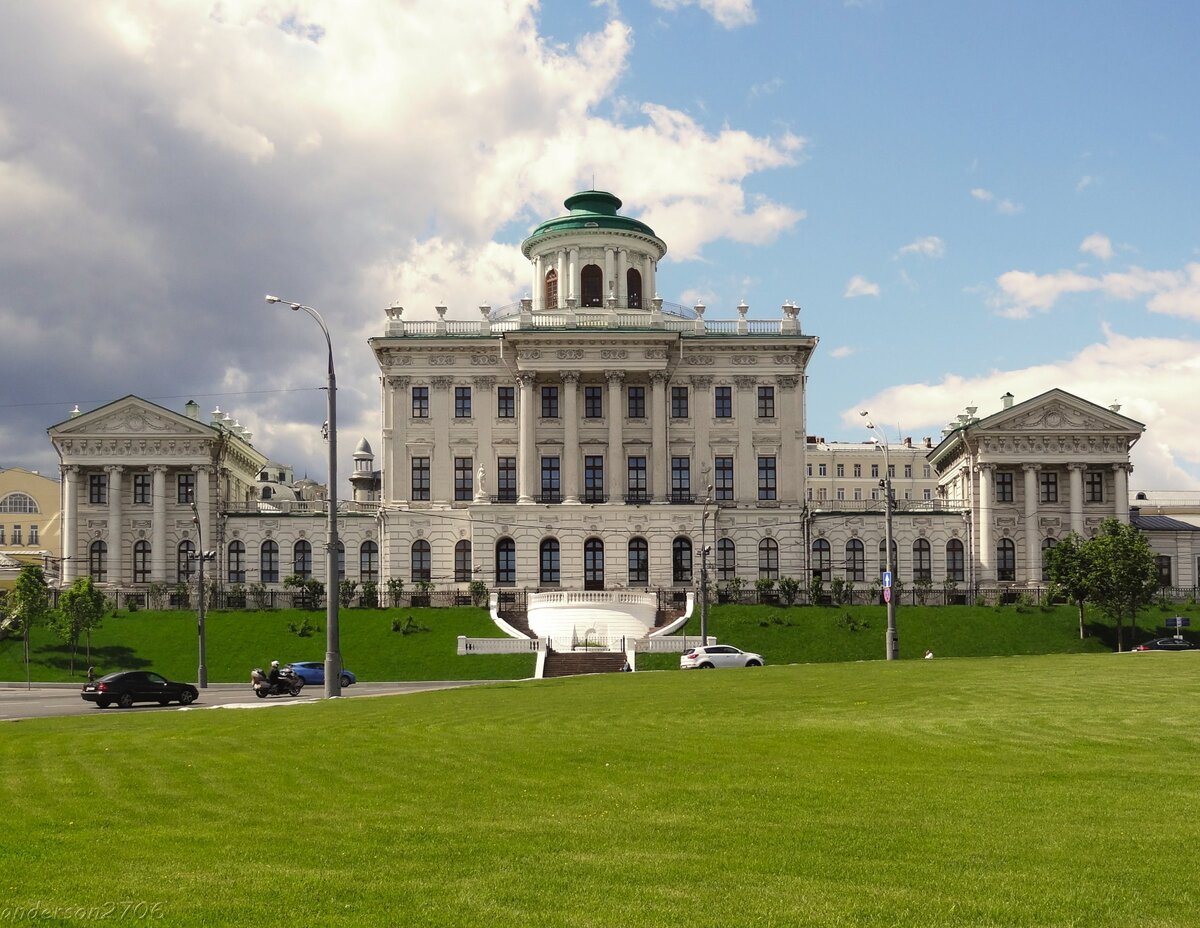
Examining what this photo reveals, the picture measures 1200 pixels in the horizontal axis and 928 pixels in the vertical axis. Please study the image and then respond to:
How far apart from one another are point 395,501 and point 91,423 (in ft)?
73.0

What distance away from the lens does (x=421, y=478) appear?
88375 mm

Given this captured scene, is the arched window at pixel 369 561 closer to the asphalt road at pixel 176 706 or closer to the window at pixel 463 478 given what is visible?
the window at pixel 463 478

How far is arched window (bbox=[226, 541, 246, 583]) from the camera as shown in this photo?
90.6 m

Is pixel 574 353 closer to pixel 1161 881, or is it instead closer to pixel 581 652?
pixel 581 652

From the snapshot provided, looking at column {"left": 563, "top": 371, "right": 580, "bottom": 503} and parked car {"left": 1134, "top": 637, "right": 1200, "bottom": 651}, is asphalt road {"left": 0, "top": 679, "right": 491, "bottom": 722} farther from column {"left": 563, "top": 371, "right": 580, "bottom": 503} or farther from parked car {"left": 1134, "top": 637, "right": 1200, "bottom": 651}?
parked car {"left": 1134, "top": 637, "right": 1200, "bottom": 651}

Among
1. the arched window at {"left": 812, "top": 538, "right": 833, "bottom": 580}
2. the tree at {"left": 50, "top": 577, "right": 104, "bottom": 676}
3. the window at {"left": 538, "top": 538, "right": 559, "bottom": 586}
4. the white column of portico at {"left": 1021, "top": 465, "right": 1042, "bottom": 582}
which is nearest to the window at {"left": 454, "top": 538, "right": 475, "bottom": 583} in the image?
the window at {"left": 538, "top": 538, "right": 559, "bottom": 586}

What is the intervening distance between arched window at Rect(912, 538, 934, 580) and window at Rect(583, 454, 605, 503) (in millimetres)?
22265

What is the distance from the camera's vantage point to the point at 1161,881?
11.8m

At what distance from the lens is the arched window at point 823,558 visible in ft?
292

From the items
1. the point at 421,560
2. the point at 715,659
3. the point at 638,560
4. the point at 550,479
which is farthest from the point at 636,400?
the point at 715,659

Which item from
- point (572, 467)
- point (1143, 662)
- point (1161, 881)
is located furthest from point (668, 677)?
point (572, 467)

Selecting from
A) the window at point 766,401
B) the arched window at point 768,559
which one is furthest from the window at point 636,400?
the arched window at point 768,559

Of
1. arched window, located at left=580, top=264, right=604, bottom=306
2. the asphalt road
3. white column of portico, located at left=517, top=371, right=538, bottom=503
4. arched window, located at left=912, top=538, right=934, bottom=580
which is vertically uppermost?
arched window, located at left=580, top=264, right=604, bottom=306

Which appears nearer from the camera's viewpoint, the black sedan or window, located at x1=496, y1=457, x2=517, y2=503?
the black sedan
